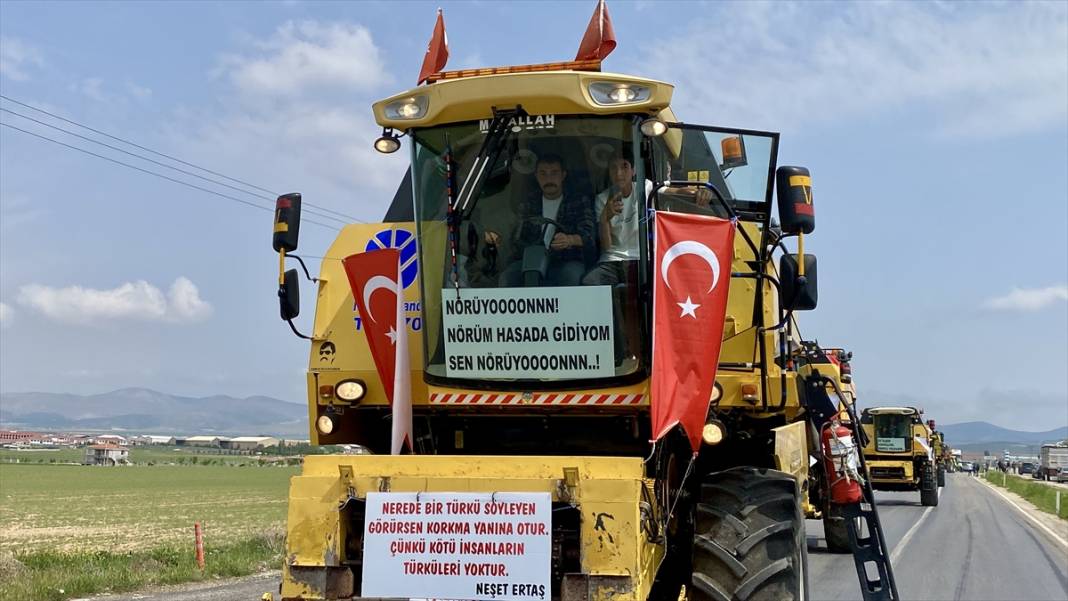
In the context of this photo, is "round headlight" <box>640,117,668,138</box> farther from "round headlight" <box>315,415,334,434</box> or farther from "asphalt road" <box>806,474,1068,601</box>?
"asphalt road" <box>806,474,1068,601</box>

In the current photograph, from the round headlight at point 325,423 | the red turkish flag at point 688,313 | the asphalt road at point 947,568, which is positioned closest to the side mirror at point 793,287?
the red turkish flag at point 688,313

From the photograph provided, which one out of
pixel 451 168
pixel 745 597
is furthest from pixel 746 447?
pixel 451 168

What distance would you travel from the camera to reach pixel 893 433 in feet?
109

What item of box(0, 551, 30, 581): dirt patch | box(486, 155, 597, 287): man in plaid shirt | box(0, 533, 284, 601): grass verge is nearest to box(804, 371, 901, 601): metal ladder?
box(486, 155, 597, 287): man in plaid shirt

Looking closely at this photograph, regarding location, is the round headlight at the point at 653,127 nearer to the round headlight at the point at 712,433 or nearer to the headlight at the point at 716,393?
the headlight at the point at 716,393

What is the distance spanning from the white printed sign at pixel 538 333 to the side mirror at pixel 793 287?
110 centimetres

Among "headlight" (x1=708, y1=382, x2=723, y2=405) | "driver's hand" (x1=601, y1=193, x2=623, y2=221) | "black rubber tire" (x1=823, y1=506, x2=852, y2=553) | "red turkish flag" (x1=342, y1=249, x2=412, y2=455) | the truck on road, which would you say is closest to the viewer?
"driver's hand" (x1=601, y1=193, x2=623, y2=221)

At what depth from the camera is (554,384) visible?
591cm

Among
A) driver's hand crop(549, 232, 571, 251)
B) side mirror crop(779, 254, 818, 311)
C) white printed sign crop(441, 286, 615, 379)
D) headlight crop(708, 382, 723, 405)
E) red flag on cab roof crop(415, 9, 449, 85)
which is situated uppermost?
red flag on cab roof crop(415, 9, 449, 85)

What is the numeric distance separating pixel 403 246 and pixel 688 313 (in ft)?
6.86

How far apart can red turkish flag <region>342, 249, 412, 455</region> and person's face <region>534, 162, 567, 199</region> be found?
3.61 ft

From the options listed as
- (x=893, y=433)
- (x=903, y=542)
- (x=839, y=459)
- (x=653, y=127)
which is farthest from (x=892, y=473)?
(x=653, y=127)

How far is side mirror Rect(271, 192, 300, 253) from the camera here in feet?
21.1

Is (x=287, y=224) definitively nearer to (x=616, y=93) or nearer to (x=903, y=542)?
(x=616, y=93)
